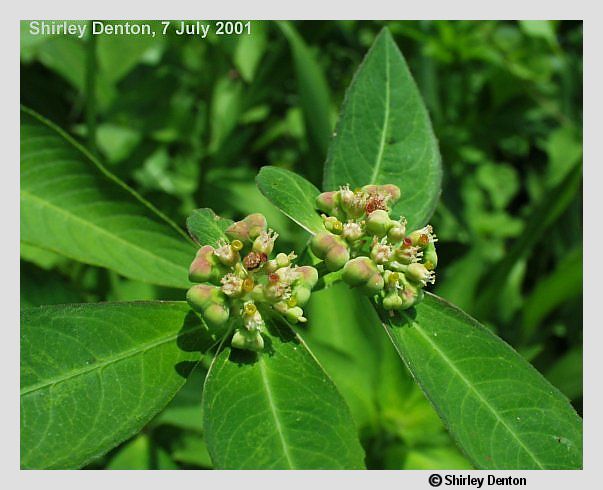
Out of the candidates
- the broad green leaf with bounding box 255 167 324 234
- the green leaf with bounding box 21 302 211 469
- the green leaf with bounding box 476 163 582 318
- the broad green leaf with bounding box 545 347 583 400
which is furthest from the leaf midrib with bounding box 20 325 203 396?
the broad green leaf with bounding box 545 347 583 400

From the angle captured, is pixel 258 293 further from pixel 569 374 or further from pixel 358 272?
pixel 569 374

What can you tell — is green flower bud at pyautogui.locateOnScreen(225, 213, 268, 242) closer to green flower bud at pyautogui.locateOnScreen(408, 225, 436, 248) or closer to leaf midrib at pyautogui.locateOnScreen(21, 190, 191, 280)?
green flower bud at pyautogui.locateOnScreen(408, 225, 436, 248)

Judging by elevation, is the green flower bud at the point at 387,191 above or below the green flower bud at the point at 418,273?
above

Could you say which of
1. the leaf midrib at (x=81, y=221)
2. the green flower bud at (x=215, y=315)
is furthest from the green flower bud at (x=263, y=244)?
the leaf midrib at (x=81, y=221)

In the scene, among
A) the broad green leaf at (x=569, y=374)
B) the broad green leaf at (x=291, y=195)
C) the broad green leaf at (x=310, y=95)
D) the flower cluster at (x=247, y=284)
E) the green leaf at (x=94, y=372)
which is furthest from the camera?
the broad green leaf at (x=569, y=374)

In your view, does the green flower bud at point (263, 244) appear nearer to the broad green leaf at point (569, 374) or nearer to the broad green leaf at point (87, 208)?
the broad green leaf at point (87, 208)
